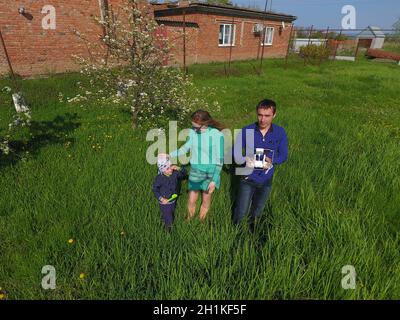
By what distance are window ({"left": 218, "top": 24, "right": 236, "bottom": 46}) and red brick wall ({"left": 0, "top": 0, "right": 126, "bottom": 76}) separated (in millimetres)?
9740

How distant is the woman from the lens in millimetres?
2861

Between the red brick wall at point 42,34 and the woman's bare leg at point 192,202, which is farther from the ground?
the red brick wall at point 42,34

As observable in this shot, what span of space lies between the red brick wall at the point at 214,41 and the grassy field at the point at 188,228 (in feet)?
45.0

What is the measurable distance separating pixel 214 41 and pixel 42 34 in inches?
494

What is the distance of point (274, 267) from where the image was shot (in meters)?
2.37

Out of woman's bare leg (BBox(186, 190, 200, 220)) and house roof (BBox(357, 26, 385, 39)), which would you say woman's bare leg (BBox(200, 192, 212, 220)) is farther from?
house roof (BBox(357, 26, 385, 39))

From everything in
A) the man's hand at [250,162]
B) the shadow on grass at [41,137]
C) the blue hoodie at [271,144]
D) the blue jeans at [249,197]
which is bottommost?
the shadow on grass at [41,137]

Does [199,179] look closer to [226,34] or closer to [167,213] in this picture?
[167,213]

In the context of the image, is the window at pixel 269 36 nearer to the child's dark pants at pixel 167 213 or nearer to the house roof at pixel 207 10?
the house roof at pixel 207 10

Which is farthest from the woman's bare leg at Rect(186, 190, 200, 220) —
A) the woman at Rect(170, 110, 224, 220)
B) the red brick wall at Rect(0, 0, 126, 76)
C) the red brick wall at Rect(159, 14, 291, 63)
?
the red brick wall at Rect(159, 14, 291, 63)

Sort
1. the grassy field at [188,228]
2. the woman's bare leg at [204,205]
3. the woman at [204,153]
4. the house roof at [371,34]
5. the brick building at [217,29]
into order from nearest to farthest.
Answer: the grassy field at [188,228] → the woman at [204,153] → the woman's bare leg at [204,205] → the brick building at [217,29] → the house roof at [371,34]

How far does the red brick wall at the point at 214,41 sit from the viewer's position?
19.0 metres

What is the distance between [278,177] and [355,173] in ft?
4.05

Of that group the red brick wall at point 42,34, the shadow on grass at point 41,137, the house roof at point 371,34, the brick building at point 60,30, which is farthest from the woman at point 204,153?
the house roof at point 371,34
